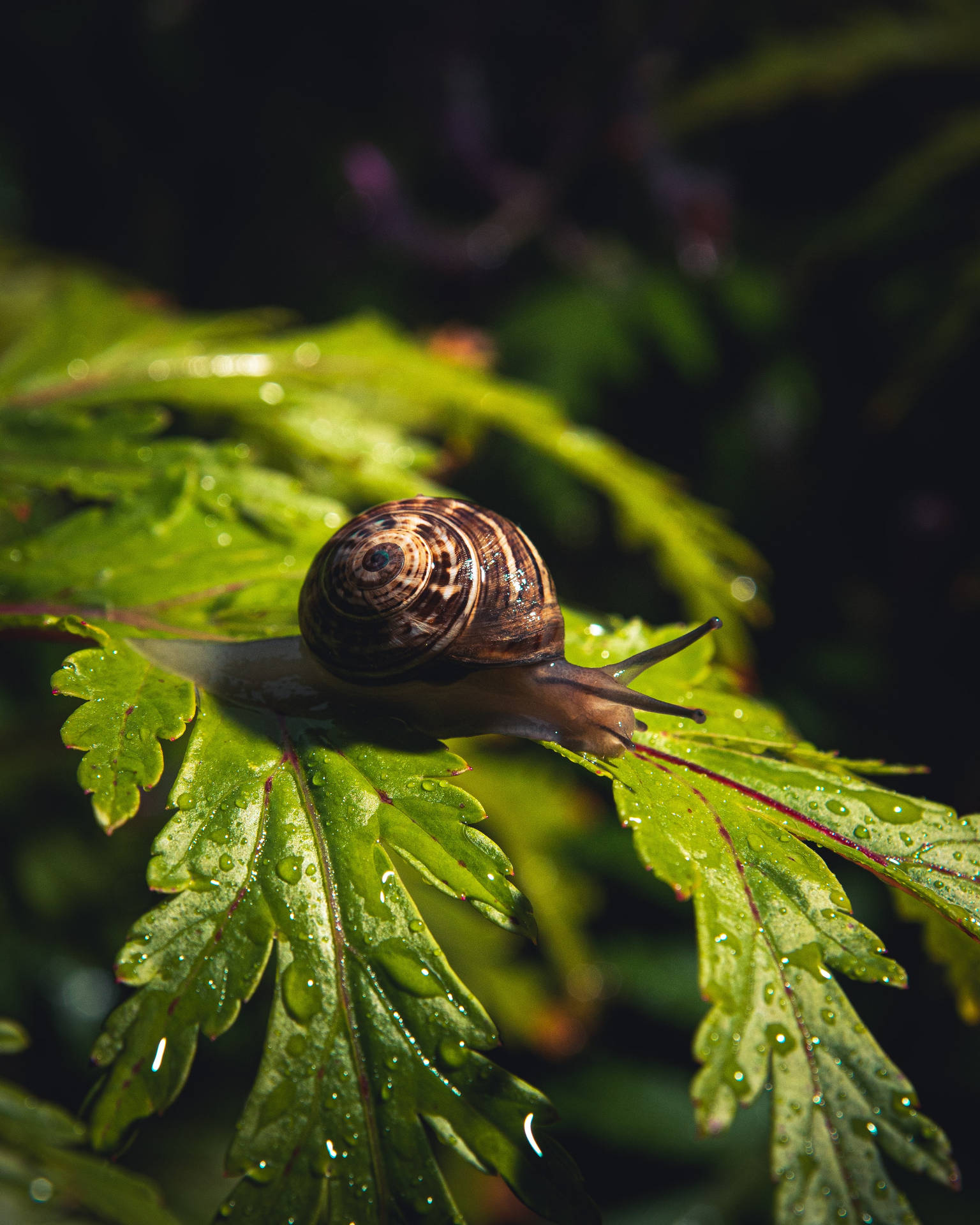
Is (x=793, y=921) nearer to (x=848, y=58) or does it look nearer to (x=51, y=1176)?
(x=51, y=1176)

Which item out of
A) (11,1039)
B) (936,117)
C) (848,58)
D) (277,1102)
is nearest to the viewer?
(277,1102)

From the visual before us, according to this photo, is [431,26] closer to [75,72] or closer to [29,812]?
[75,72]

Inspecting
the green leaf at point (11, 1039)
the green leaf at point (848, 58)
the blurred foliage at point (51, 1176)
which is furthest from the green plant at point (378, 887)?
the green leaf at point (848, 58)

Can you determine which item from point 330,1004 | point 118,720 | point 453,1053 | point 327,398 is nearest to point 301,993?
point 330,1004

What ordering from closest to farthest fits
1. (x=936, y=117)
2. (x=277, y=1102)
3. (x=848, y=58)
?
(x=277, y=1102) < (x=848, y=58) < (x=936, y=117)

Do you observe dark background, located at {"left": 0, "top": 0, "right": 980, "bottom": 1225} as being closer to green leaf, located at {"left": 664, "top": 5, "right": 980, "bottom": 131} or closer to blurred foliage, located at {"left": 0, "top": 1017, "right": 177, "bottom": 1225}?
green leaf, located at {"left": 664, "top": 5, "right": 980, "bottom": 131}

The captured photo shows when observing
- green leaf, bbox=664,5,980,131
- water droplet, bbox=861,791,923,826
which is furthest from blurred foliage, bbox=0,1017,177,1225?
green leaf, bbox=664,5,980,131

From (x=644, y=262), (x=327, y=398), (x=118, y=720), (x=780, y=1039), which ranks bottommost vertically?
(x=780, y=1039)
